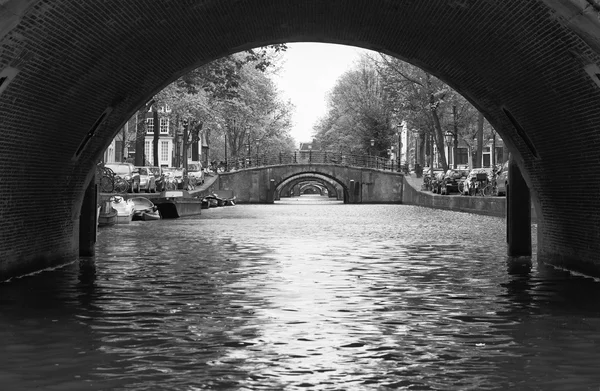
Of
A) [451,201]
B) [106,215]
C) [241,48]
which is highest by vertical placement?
[241,48]

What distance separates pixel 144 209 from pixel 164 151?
57669 mm

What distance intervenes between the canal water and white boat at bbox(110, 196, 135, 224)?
15003mm

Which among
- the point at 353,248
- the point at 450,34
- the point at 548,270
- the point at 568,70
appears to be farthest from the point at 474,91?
the point at 353,248

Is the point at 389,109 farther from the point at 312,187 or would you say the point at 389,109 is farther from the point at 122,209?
the point at 312,187

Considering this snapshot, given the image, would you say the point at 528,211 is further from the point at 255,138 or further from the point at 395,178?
the point at 255,138

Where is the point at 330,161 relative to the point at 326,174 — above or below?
above

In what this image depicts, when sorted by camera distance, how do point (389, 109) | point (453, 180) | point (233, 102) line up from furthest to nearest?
point (389, 109)
point (453, 180)
point (233, 102)

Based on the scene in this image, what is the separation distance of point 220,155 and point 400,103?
49740mm

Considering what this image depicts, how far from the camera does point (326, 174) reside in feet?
242

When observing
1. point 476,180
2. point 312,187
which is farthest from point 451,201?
point 312,187

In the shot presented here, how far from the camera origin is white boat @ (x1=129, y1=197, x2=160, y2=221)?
35188 millimetres

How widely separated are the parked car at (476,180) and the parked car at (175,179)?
1481 centimetres

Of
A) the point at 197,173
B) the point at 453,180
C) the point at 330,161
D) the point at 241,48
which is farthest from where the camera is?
the point at 330,161

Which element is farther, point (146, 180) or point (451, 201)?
point (451, 201)
